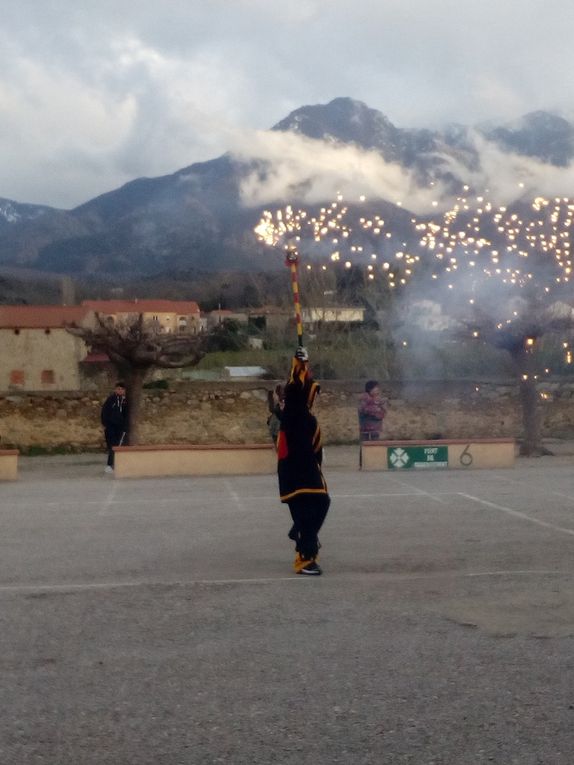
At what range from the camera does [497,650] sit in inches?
252

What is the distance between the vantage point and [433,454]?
18.5 metres

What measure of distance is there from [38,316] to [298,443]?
35.2m

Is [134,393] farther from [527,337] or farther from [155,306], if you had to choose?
[155,306]

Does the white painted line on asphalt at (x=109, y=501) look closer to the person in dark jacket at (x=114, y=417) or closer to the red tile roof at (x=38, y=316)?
the person in dark jacket at (x=114, y=417)

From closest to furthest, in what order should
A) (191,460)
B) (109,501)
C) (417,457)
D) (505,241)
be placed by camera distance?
(109,501) → (191,460) → (417,457) → (505,241)

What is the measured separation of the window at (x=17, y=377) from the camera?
4125 centimetres

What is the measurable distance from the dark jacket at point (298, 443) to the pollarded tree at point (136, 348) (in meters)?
13.2

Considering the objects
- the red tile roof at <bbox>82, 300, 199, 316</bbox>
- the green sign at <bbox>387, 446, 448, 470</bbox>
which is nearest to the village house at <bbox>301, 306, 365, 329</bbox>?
the red tile roof at <bbox>82, 300, 199, 316</bbox>

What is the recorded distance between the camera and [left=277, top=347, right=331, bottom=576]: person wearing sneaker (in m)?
8.80

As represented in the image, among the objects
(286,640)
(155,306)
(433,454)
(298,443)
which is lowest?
(286,640)

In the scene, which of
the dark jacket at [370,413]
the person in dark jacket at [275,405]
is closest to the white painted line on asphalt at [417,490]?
the dark jacket at [370,413]

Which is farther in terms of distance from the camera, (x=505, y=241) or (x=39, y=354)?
(x=39, y=354)

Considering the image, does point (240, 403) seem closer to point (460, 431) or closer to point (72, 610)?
point (460, 431)

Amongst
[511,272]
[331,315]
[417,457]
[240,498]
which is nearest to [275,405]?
[240,498]
